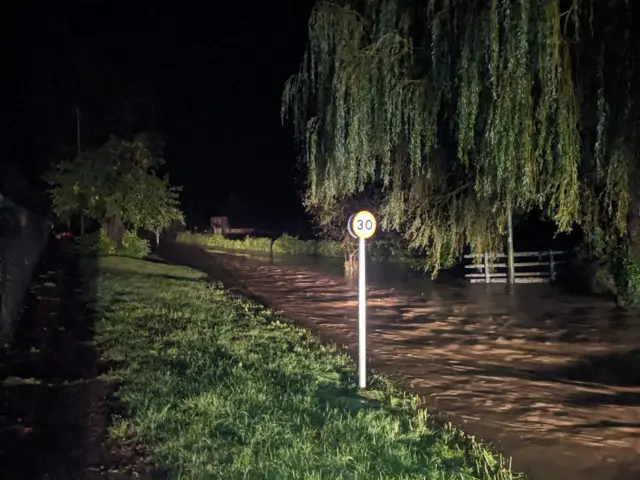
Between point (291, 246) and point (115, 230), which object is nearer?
point (115, 230)

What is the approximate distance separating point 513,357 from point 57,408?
734cm

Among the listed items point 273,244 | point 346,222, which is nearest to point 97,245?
point 346,222

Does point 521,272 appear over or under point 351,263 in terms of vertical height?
under

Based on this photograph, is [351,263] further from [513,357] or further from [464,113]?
[464,113]

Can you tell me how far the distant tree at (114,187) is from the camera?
28188 millimetres

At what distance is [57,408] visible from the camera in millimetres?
7266

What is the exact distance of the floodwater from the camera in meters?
7.22

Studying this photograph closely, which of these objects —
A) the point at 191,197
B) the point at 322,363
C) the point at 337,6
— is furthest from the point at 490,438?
the point at 191,197

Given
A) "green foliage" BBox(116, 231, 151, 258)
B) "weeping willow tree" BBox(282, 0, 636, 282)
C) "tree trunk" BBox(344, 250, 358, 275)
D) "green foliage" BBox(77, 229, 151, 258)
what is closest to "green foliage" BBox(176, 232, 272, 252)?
"green foliage" BBox(116, 231, 151, 258)

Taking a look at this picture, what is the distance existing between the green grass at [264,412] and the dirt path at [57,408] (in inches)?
10.8

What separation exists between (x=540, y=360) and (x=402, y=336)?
3.01m

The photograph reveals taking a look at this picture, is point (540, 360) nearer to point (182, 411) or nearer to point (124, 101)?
point (182, 411)

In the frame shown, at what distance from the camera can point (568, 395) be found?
354 inches

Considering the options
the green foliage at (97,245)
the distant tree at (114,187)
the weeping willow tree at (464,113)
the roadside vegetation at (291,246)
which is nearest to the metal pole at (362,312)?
the weeping willow tree at (464,113)
